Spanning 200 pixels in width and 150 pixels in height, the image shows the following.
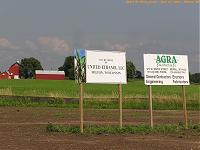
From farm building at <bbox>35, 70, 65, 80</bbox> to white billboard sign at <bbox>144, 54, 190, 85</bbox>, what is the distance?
12813 cm

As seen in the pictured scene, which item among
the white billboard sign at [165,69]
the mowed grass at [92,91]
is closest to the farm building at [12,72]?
the mowed grass at [92,91]

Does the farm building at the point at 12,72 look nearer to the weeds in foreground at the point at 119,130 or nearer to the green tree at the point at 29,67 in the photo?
the green tree at the point at 29,67

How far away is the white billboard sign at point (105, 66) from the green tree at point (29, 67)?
143 meters

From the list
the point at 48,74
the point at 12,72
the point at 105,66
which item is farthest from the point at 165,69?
the point at 12,72

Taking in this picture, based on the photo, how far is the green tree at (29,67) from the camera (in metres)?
158

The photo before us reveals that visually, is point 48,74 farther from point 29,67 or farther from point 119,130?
point 119,130

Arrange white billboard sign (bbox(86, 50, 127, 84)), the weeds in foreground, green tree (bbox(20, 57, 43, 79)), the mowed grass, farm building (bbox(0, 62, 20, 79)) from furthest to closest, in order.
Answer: green tree (bbox(20, 57, 43, 79)), farm building (bbox(0, 62, 20, 79)), the mowed grass, white billboard sign (bbox(86, 50, 127, 84)), the weeds in foreground

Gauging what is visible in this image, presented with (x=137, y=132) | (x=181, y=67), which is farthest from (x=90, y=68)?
(x=181, y=67)

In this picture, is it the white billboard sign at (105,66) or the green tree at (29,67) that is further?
the green tree at (29,67)

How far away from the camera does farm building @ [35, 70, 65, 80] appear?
14488 centimetres

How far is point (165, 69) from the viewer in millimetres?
16422

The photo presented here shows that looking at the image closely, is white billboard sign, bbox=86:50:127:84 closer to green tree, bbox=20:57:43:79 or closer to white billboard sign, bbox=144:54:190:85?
white billboard sign, bbox=144:54:190:85

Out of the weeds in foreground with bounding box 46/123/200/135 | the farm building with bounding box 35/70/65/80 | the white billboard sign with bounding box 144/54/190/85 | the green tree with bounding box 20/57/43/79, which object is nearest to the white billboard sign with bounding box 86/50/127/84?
the white billboard sign with bounding box 144/54/190/85

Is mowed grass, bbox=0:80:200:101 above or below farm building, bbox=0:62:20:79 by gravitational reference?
below
